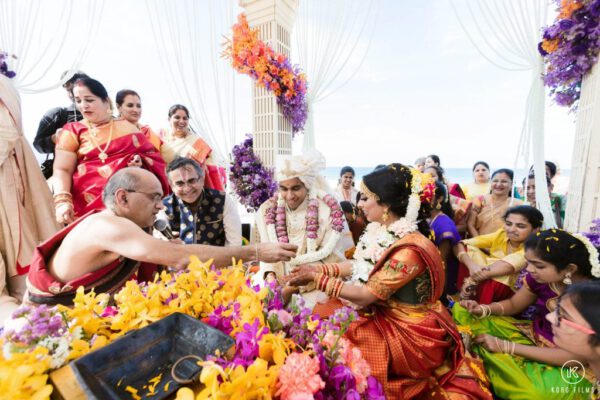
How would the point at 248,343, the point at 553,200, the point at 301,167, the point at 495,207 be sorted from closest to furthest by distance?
the point at 248,343
the point at 301,167
the point at 495,207
the point at 553,200

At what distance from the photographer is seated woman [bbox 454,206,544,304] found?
2797 millimetres

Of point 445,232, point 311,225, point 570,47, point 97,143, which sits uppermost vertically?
point 570,47

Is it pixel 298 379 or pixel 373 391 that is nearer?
pixel 298 379

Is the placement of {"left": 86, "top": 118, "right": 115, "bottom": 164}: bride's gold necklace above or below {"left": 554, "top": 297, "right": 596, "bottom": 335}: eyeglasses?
above

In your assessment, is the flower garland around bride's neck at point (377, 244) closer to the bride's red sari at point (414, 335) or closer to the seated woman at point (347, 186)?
the bride's red sari at point (414, 335)

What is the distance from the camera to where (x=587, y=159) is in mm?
3428

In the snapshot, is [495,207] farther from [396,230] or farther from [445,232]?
[396,230]

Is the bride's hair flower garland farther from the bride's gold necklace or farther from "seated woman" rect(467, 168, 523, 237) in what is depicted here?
the bride's gold necklace

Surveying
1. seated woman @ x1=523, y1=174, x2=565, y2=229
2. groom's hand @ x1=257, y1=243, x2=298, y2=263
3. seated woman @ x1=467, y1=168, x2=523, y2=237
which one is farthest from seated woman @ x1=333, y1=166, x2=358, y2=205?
groom's hand @ x1=257, y1=243, x2=298, y2=263

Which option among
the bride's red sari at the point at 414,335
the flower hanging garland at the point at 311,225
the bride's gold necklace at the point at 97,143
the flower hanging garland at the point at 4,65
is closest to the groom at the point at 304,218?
the flower hanging garland at the point at 311,225

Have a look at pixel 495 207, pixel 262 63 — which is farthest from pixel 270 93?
pixel 495 207

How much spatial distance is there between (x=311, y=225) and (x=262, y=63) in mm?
3885

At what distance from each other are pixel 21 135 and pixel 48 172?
58cm

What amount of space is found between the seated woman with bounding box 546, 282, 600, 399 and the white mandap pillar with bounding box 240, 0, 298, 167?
17.1ft
